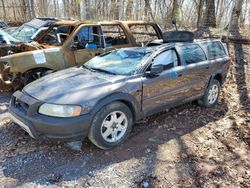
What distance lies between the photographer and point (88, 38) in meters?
7.25

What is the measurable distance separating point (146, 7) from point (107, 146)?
12210 mm

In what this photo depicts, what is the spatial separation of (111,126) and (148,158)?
71cm

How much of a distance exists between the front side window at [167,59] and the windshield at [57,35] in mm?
3000

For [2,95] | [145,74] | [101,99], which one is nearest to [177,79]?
[145,74]

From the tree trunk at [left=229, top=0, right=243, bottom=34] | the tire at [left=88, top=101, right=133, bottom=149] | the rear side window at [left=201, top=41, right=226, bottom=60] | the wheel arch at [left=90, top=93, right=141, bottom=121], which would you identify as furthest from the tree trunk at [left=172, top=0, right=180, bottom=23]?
the tire at [left=88, top=101, right=133, bottom=149]

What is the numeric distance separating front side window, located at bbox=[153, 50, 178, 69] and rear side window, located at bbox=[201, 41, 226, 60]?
3.52ft

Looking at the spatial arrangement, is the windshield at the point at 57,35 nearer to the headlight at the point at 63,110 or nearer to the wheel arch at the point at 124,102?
the wheel arch at the point at 124,102

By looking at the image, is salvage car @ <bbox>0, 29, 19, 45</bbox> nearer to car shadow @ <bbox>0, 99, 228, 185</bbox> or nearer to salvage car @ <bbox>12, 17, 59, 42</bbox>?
salvage car @ <bbox>12, 17, 59, 42</bbox>

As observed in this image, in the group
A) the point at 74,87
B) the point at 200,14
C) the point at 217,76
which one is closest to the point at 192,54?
the point at 217,76

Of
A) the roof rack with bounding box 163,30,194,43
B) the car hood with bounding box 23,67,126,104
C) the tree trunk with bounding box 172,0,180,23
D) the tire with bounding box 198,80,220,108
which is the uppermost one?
the tree trunk with bounding box 172,0,180,23

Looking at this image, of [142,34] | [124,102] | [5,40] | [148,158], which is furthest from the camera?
[142,34]

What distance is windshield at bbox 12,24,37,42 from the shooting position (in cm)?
817

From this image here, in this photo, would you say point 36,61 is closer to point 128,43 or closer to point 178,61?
point 128,43

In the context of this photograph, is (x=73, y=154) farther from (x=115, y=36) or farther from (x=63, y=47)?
(x=115, y=36)
